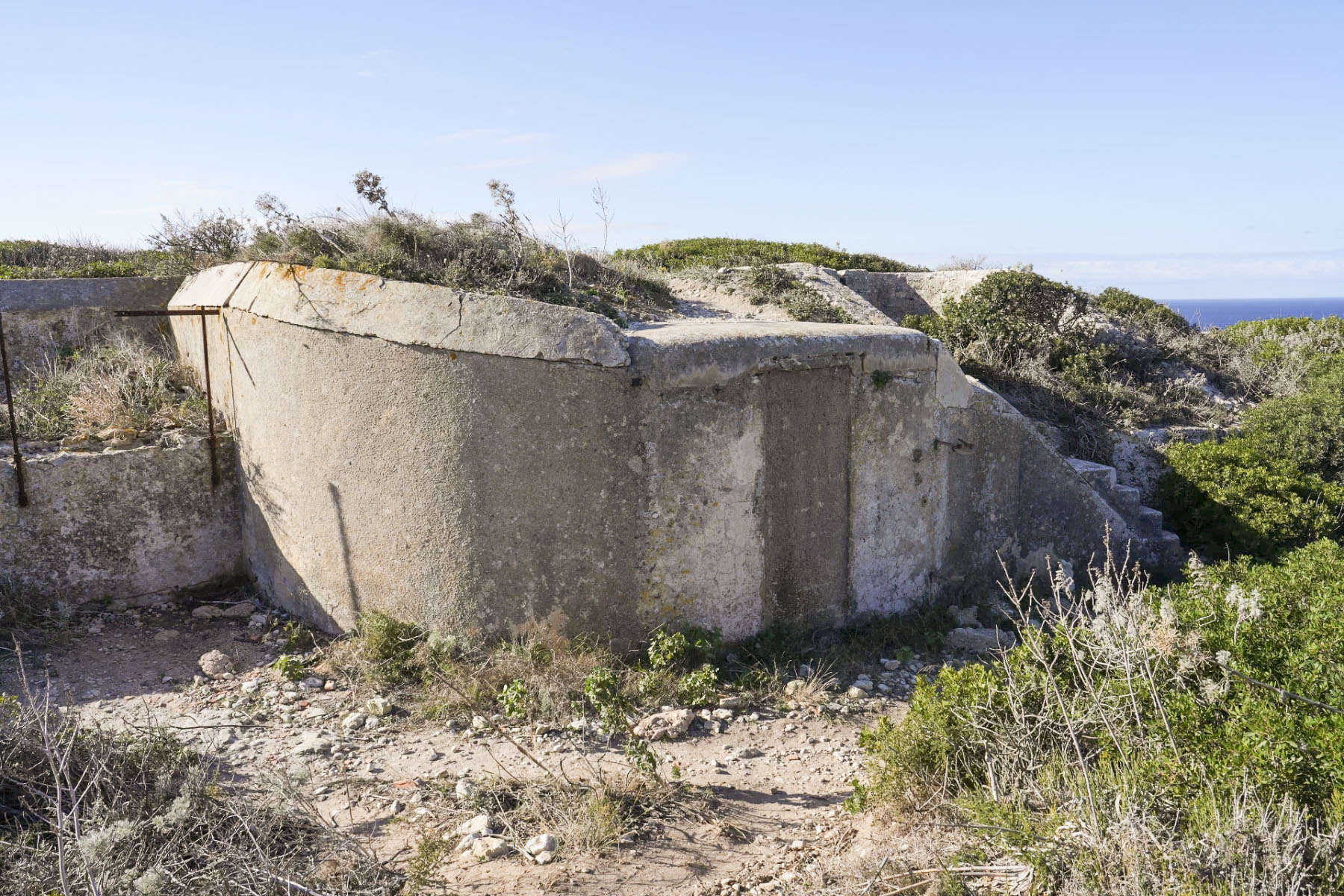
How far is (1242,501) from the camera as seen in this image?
→ 8195 millimetres

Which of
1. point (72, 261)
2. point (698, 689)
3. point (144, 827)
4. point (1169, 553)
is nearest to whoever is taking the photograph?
point (144, 827)

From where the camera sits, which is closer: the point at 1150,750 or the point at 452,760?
the point at 1150,750

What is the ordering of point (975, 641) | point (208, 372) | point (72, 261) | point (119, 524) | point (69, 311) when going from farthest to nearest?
point (72, 261) → point (69, 311) → point (208, 372) → point (119, 524) → point (975, 641)

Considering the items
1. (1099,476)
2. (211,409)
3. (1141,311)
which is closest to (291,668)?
(211,409)

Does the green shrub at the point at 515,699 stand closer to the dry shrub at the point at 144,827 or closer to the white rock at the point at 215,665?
the dry shrub at the point at 144,827

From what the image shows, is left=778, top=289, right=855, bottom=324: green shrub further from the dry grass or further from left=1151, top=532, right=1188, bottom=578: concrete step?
the dry grass

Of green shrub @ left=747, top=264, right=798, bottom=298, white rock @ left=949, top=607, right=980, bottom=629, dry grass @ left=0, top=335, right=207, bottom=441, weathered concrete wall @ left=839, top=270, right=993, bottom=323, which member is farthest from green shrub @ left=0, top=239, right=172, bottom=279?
weathered concrete wall @ left=839, top=270, right=993, bottom=323

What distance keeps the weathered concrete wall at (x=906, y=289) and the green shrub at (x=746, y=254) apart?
0.75m

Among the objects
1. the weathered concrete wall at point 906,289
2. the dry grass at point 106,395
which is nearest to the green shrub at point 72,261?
the dry grass at point 106,395

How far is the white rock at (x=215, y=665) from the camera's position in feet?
19.6

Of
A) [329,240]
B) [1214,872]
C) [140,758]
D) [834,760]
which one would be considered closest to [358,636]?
[140,758]

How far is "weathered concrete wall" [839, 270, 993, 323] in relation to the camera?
12344mm

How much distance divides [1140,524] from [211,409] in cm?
802

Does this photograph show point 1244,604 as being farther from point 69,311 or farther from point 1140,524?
point 69,311
